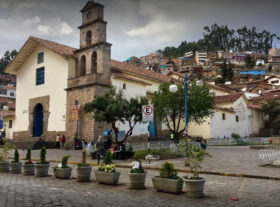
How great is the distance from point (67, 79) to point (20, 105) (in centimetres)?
943

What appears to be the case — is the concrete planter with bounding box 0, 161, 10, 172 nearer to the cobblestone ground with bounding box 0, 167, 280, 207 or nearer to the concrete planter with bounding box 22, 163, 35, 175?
the concrete planter with bounding box 22, 163, 35, 175

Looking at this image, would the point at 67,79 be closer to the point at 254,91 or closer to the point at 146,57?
the point at 254,91

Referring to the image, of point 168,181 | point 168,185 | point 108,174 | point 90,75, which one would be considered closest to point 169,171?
point 168,181

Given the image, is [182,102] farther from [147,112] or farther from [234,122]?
[234,122]

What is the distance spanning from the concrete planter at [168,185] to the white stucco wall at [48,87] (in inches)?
899

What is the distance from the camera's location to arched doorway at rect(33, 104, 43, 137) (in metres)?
33.1

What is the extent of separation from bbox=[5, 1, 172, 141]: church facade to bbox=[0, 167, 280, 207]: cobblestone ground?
17.9 m

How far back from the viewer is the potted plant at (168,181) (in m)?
7.98

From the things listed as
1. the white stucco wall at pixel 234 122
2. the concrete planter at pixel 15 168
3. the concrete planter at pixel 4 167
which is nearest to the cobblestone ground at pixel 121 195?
the concrete planter at pixel 15 168

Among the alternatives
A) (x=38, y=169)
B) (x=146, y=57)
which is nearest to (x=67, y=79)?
(x=38, y=169)

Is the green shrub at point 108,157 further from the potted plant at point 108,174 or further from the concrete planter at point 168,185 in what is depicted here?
the concrete planter at point 168,185

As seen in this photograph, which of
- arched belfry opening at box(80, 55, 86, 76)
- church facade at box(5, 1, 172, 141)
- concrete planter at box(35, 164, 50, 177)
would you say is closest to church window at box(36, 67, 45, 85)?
church facade at box(5, 1, 172, 141)

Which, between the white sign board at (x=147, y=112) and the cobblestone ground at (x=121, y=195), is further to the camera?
the white sign board at (x=147, y=112)

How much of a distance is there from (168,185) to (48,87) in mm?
26818
